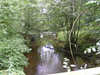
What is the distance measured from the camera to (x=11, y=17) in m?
3.58

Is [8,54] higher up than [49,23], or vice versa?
[49,23]

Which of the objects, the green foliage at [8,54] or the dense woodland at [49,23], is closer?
the green foliage at [8,54]

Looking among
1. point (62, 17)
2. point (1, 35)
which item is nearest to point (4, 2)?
point (1, 35)

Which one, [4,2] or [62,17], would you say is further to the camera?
[62,17]

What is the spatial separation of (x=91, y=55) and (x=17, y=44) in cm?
472

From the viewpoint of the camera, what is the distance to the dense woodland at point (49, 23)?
3.32 m

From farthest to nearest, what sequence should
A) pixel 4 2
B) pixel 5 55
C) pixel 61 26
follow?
1. pixel 61 26
2. pixel 4 2
3. pixel 5 55

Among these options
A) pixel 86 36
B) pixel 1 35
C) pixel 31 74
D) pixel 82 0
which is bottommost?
pixel 31 74

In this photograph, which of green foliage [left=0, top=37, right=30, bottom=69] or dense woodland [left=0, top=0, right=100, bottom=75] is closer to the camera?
green foliage [left=0, top=37, right=30, bottom=69]

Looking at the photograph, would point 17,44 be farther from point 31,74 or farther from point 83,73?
point 83,73

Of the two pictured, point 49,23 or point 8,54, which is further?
point 49,23

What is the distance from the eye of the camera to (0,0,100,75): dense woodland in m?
3.32

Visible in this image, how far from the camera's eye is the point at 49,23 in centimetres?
763

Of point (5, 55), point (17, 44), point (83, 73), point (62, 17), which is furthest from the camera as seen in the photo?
point (62, 17)
